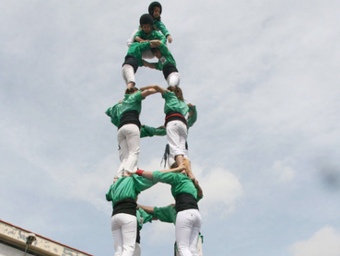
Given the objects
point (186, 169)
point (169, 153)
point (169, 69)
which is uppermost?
point (169, 69)

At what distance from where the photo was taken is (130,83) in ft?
32.1

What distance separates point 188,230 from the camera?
21.5 ft

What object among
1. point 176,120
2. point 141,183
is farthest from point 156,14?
point 141,183

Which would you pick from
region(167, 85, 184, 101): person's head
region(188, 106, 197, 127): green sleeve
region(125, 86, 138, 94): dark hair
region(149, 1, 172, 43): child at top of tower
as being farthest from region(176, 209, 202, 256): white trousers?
region(149, 1, 172, 43): child at top of tower

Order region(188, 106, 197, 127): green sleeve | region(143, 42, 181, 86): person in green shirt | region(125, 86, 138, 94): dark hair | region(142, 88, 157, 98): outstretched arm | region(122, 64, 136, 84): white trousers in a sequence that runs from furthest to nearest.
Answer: region(143, 42, 181, 86): person in green shirt, region(122, 64, 136, 84): white trousers, region(188, 106, 197, 127): green sleeve, region(125, 86, 138, 94): dark hair, region(142, 88, 157, 98): outstretched arm

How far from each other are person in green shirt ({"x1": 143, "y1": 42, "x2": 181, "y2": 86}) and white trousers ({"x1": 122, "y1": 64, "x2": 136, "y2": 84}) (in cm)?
78

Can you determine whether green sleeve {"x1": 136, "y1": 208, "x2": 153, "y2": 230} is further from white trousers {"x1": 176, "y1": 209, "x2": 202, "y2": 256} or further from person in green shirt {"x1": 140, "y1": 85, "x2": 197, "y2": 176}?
person in green shirt {"x1": 140, "y1": 85, "x2": 197, "y2": 176}

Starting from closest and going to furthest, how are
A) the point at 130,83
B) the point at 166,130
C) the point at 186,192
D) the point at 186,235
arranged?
the point at 186,235
the point at 186,192
the point at 166,130
the point at 130,83

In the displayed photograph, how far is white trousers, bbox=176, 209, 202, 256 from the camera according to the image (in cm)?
645

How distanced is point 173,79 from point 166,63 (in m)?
0.66

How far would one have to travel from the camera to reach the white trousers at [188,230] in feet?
21.1

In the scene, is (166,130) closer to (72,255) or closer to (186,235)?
(186,235)

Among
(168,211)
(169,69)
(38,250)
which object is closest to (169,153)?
(168,211)

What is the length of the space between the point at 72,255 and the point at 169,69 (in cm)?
510
